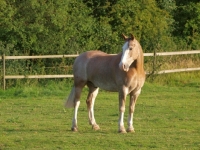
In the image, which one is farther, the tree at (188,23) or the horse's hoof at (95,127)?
the tree at (188,23)

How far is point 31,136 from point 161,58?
41.7 ft

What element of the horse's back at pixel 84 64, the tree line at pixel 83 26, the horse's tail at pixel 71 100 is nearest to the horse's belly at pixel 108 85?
the horse's back at pixel 84 64

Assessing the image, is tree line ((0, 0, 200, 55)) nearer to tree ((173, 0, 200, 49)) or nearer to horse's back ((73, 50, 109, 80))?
tree ((173, 0, 200, 49))

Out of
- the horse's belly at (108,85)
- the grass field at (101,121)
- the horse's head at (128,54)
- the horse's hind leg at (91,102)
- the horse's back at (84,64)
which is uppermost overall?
the horse's head at (128,54)

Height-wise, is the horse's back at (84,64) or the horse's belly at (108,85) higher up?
the horse's back at (84,64)

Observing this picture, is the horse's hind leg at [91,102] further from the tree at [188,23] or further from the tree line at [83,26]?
the tree at [188,23]

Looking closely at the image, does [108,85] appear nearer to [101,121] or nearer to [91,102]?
[91,102]

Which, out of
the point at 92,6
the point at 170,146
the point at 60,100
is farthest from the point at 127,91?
the point at 92,6

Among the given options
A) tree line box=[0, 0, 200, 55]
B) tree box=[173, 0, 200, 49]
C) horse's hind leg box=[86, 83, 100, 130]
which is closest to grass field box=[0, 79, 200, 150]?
horse's hind leg box=[86, 83, 100, 130]

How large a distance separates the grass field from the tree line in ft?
10.8

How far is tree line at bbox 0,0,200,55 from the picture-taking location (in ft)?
75.6

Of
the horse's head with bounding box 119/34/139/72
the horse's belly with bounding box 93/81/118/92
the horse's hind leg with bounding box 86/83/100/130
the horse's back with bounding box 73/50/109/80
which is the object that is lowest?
the horse's hind leg with bounding box 86/83/100/130

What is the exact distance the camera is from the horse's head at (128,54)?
1170 cm

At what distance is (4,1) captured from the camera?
22.6 m
